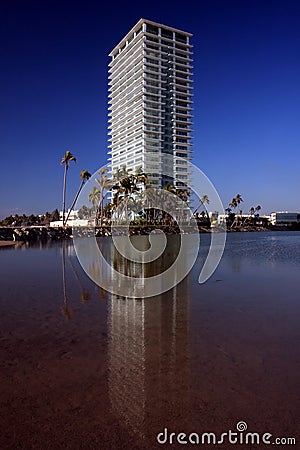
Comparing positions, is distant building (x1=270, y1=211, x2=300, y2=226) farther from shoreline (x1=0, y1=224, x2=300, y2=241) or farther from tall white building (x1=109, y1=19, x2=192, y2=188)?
shoreline (x1=0, y1=224, x2=300, y2=241)

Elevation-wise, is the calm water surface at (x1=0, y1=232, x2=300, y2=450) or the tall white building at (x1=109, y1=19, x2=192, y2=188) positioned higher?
the tall white building at (x1=109, y1=19, x2=192, y2=188)

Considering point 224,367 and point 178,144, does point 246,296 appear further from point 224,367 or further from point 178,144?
point 178,144

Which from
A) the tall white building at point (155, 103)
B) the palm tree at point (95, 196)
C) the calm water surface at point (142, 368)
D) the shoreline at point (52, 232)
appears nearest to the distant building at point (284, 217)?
the tall white building at point (155, 103)

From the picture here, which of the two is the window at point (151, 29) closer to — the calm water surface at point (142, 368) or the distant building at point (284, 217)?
the distant building at point (284, 217)

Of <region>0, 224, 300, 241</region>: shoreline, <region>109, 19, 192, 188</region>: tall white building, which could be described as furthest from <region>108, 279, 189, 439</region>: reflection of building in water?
<region>109, 19, 192, 188</region>: tall white building

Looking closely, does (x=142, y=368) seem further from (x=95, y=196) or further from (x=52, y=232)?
(x=95, y=196)

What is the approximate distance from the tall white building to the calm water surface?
93.0m

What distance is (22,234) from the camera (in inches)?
1842

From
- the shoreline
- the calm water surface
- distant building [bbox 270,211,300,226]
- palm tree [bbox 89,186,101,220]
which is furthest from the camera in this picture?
distant building [bbox 270,211,300,226]

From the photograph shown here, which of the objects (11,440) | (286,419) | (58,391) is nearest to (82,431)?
(11,440)

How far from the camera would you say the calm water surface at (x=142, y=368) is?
4.05 metres

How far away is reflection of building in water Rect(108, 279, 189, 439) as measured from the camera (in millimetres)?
4348

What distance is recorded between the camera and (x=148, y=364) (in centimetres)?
577

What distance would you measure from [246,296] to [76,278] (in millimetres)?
7304
